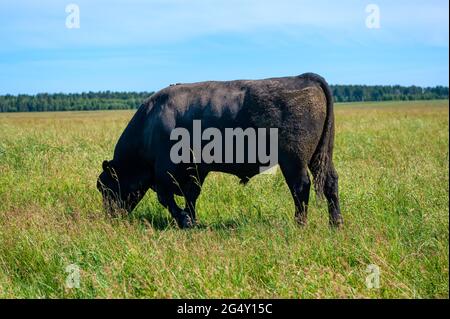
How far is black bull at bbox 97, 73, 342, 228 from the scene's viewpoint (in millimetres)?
6219

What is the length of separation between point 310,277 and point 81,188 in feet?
17.5

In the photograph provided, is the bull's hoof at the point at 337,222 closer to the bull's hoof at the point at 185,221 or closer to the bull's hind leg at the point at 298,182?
the bull's hind leg at the point at 298,182

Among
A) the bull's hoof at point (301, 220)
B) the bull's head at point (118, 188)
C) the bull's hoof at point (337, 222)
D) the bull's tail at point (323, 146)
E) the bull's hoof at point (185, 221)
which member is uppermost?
the bull's tail at point (323, 146)

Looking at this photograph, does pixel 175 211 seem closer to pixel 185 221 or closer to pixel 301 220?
pixel 185 221

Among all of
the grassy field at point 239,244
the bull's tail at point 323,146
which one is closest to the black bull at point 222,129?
the bull's tail at point 323,146

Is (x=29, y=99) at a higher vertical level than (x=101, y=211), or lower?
higher

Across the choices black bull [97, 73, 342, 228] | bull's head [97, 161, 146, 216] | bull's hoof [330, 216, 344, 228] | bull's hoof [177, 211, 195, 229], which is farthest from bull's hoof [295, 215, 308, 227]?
bull's head [97, 161, 146, 216]

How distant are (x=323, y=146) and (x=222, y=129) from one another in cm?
131

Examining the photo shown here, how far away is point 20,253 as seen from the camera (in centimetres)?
527

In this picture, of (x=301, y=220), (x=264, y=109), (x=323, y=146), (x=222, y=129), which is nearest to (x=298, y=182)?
(x=301, y=220)

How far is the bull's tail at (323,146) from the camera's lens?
250 inches
